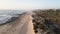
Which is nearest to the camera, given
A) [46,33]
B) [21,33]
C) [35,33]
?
[46,33]

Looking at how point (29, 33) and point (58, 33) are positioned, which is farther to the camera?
point (29, 33)

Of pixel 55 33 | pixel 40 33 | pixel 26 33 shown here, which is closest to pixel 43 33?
pixel 40 33

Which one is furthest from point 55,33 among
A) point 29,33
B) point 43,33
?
point 29,33

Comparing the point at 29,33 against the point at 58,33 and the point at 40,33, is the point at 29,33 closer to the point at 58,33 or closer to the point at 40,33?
the point at 40,33

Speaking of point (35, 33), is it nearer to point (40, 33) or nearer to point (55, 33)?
point (40, 33)

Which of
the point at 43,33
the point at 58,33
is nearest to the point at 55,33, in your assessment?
the point at 58,33

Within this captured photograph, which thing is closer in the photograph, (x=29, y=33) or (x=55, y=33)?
(x=55, y=33)

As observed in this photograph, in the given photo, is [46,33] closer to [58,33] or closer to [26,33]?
[58,33]

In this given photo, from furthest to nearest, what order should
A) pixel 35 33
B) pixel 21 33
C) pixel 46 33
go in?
pixel 21 33
pixel 35 33
pixel 46 33
